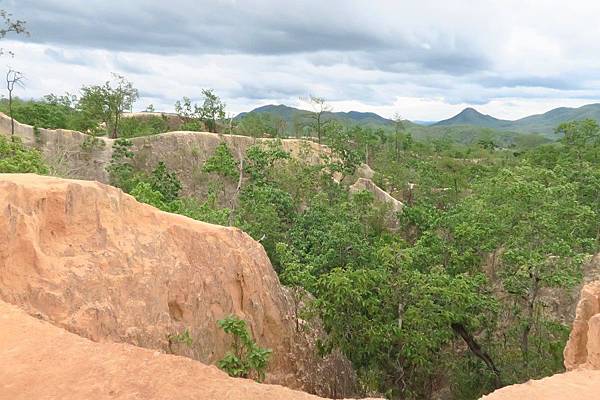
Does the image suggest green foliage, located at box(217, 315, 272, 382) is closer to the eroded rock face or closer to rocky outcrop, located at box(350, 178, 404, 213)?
the eroded rock face

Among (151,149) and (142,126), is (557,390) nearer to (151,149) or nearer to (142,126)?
(151,149)

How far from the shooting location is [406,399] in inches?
481

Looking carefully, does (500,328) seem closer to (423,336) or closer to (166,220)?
(423,336)

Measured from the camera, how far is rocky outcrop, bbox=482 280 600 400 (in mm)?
6461

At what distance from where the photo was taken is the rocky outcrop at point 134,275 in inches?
315

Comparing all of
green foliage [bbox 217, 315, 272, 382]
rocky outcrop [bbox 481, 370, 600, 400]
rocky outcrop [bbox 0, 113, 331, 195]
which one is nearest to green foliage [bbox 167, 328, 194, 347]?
green foliage [bbox 217, 315, 272, 382]

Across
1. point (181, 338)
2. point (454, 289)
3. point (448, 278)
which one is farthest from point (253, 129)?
point (181, 338)

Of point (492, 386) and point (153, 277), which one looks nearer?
point (153, 277)

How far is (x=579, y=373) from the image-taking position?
718 centimetres

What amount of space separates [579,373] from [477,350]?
627 centimetres

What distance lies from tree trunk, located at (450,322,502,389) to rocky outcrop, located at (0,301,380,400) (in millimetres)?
7358

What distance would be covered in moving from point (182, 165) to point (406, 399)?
24.1 m

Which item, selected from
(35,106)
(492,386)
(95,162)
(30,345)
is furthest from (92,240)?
(35,106)

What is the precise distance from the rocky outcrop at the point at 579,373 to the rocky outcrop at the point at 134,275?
18.5 ft
